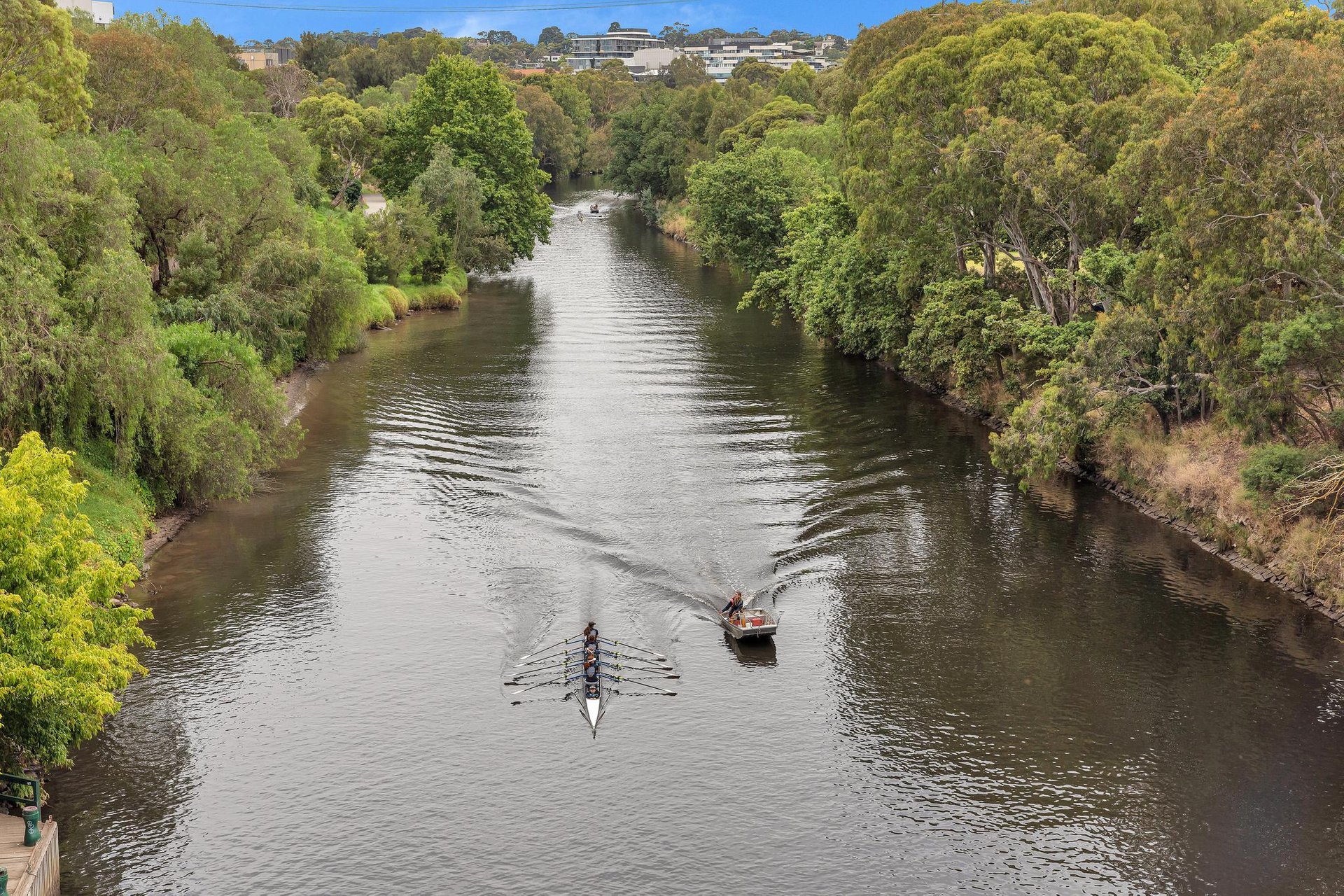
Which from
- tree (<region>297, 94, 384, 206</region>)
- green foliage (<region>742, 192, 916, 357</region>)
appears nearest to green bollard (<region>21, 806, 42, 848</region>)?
green foliage (<region>742, 192, 916, 357</region>)

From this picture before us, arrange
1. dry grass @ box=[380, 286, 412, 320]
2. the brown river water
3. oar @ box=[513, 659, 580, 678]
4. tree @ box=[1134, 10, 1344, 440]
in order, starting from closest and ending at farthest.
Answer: the brown river water, oar @ box=[513, 659, 580, 678], tree @ box=[1134, 10, 1344, 440], dry grass @ box=[380, 286, 412, 320]

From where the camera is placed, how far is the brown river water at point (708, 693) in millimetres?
32156

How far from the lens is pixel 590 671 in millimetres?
40125

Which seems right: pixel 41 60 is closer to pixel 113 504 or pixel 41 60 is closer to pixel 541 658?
pixel 113 504

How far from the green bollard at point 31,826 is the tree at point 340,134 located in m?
108

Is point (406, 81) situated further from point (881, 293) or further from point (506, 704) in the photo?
point (506, 704)

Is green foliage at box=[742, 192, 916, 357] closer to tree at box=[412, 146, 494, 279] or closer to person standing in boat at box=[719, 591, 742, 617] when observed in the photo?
tree at box=[412, 146, 494, 279]

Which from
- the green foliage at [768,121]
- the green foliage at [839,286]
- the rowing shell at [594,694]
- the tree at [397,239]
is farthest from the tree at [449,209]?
the rowing shell at [594,694]

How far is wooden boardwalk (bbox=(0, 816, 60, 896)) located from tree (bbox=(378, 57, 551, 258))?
91.7 m

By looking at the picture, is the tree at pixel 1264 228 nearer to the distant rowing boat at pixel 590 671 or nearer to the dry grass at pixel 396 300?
the distant rowing boat at pixel 590 671

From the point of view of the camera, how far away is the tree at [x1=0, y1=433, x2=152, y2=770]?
29.9 meters

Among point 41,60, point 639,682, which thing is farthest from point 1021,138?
point 41,60

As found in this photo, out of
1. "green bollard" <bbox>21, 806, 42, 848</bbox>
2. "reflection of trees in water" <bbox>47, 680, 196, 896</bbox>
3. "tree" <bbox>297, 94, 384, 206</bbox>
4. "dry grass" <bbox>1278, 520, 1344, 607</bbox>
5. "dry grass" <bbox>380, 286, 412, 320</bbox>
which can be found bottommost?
"reflection of trees in water" <bbox>47, 680, 196, 896</bbox>

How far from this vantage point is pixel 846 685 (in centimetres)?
4109
